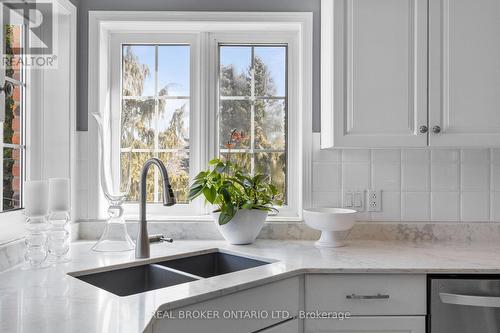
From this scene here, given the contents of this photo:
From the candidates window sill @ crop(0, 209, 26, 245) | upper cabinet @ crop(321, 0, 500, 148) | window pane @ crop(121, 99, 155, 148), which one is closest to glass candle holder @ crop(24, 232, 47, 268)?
window sill @ crop(0, 209, 26, 245)

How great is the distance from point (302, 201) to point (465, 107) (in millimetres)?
898

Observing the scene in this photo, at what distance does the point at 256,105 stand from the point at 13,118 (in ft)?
3.99

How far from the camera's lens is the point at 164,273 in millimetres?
1662

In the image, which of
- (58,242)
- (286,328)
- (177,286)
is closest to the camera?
(177,286)

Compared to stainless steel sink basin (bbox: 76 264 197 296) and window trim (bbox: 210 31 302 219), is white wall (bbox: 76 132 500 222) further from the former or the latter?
stainless steel sink basin (bbox: 76 264 197 296)

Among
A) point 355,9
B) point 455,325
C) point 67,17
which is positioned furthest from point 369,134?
point 67,17

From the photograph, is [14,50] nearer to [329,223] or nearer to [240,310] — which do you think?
[240,310]

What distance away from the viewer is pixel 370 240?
7.06 feet

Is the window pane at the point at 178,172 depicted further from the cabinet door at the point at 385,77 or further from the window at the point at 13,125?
the cabinet door at the point at 385,77

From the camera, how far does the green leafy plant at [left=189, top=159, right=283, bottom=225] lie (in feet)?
6.21

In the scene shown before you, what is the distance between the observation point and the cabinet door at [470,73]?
1.86m

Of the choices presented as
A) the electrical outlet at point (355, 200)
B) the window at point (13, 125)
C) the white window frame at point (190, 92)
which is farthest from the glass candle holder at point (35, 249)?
the electrical outlet at point (355, 200)

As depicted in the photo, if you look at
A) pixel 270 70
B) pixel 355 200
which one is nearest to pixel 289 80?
pixel 270 70

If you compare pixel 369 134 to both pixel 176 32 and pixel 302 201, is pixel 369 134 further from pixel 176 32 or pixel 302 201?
pixel 176 32
